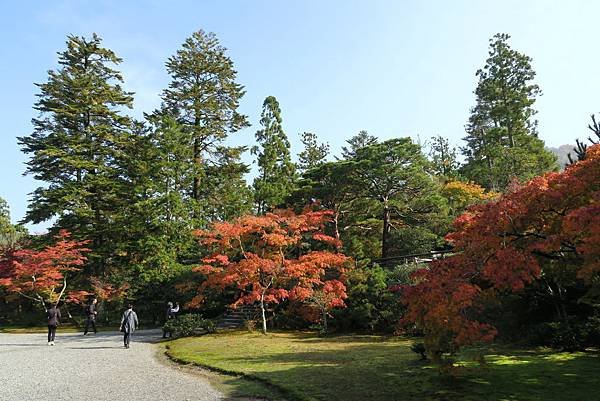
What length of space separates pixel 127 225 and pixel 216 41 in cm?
1383

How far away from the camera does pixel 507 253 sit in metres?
6.35

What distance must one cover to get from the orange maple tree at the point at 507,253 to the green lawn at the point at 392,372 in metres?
0.94

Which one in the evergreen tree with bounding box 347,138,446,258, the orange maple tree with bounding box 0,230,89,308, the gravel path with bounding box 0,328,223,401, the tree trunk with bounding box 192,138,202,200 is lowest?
the gravel path with bounding box 0,328,223,401

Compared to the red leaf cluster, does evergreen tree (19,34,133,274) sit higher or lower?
higher

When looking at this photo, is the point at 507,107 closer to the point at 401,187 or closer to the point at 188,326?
the point at 401,187

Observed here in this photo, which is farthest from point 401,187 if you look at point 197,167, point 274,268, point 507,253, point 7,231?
point 7,231

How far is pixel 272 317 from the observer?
18391 millimetres

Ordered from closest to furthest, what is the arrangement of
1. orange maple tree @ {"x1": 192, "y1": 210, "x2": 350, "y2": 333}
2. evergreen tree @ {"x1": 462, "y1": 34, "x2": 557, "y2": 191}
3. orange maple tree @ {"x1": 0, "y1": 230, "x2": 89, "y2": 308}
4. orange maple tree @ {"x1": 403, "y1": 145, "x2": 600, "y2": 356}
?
orange maple tree @ {"x1": 403, "y1": 145, "x2": 600, "y2": 356}, orange maple tree @ {"x1": 192, "y1": 210, "x2": 350, "y2": 333}, orange maple tree @ {"x1": 0, "y1": 230, "x2": 89, "y2": 308}, evergreen tree @ {"x1": 462, "y1": 34, "x2": 557, "y2": 191}

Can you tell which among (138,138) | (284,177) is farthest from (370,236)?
(138,138)

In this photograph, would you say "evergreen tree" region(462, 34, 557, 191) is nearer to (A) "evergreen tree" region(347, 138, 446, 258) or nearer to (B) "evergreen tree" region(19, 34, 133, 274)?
(A) "evergreen tree" region(347, 138, 446, 258)

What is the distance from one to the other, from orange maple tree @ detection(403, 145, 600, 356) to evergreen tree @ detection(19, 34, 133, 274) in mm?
22117

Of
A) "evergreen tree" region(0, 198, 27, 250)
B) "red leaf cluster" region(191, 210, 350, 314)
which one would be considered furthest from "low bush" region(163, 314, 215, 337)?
"evergreen tree" region(0, 198, 27, 250)

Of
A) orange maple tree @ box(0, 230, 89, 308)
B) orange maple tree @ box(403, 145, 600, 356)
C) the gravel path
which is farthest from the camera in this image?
orange maple tree @ box(0, 230, 89, 308)

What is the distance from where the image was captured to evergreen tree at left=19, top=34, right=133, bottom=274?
24781mm
